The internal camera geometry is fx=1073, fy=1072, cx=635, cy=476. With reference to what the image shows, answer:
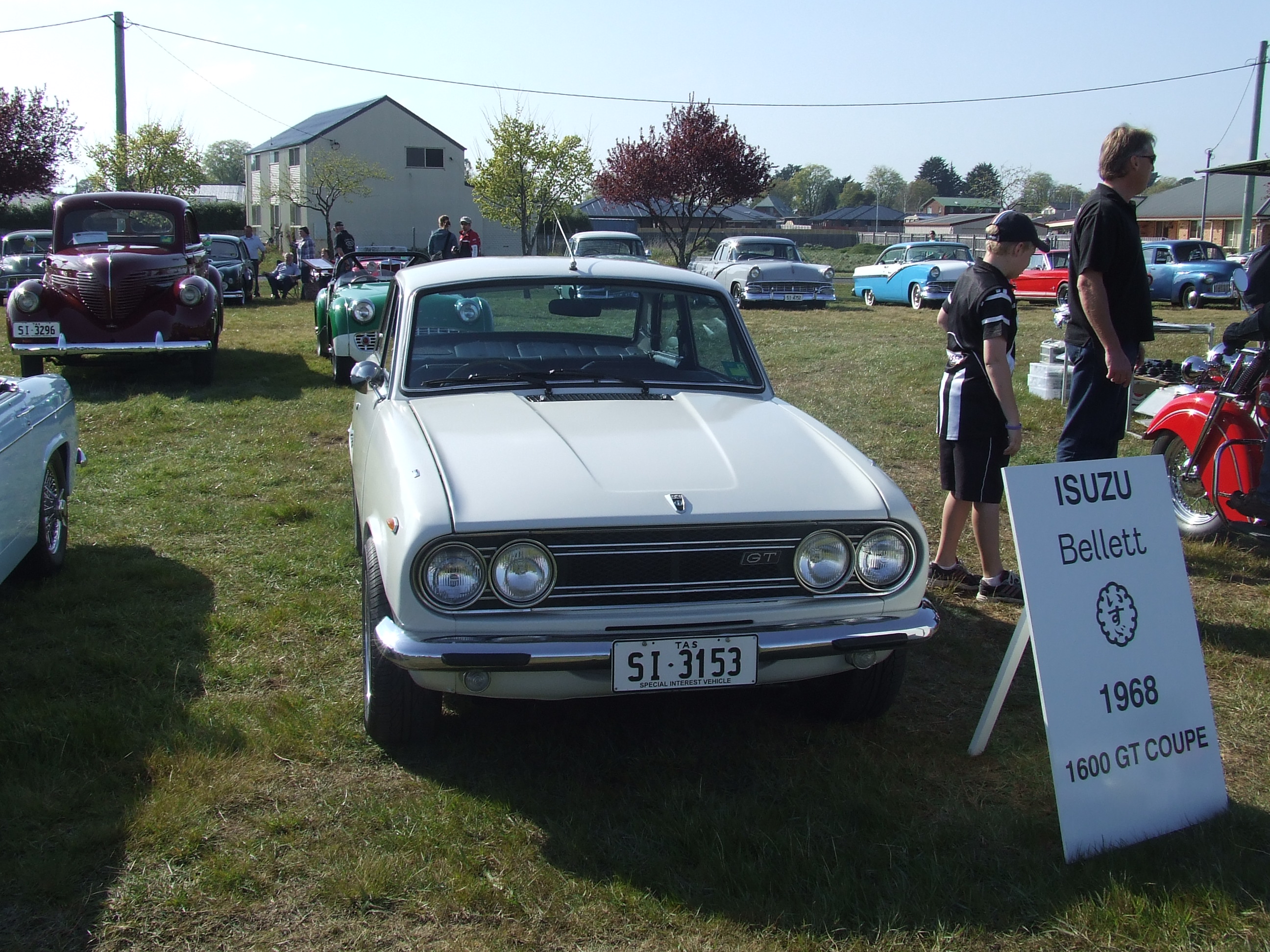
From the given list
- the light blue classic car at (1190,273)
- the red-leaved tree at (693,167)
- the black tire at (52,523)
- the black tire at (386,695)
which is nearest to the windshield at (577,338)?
the black tire at (386,695)

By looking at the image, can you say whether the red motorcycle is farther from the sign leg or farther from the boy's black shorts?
the sign leg

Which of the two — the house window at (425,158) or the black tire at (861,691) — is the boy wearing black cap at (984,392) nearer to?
the black tire at (861,691)

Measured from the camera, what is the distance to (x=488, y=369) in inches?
173

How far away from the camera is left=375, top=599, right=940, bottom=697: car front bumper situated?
305cm

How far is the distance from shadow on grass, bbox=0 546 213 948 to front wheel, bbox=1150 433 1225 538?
16.9 ft

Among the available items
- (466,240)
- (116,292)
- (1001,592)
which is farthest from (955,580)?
(466,240)

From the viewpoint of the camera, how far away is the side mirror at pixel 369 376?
444 cm

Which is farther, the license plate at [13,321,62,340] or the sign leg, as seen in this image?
the license plate at [13,321,62,340]

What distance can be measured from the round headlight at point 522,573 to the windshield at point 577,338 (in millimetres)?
1304

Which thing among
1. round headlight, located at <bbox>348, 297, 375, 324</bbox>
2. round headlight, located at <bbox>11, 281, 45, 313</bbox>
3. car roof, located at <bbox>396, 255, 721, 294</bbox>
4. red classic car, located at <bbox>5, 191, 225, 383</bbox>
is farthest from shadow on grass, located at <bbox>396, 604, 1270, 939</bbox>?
round headlight, located at <bbox>11, 281, 45, 313</bbox>

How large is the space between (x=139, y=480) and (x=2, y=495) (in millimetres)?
3088

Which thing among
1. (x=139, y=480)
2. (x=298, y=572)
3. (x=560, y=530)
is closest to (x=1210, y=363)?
(x=560, y=530)

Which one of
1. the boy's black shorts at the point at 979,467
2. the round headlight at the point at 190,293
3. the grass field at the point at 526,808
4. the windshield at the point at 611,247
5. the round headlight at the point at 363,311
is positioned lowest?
the grass field at the point at 526,808

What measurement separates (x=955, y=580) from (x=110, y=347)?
898cm
